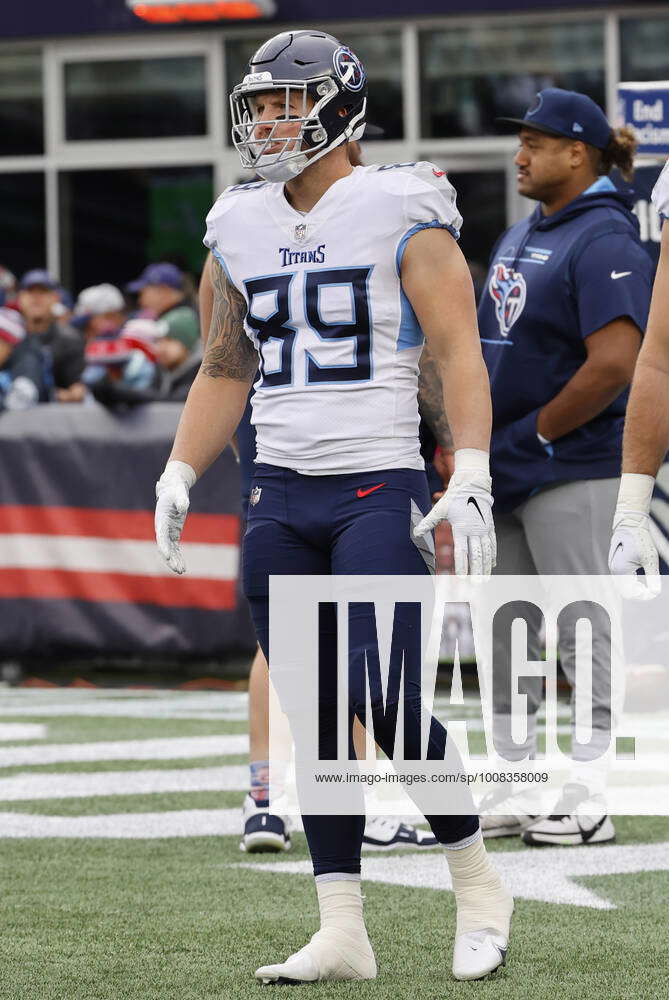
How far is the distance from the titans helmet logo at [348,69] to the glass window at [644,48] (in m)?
11.7

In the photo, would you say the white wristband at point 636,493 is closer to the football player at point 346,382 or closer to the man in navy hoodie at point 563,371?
the football player at point 346,382

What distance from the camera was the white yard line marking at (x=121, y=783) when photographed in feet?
20.4

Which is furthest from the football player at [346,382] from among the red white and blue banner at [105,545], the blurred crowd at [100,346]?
the blurred crowd at [100,346]

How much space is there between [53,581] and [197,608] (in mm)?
780

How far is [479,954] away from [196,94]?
43.5ft

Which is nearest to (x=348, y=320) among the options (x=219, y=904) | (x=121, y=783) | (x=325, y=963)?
(x=325, y=963)

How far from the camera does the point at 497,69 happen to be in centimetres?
1550

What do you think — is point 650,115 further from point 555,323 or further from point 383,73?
point 383,73

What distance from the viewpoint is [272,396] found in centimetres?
390

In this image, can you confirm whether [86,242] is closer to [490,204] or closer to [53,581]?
[490,204]

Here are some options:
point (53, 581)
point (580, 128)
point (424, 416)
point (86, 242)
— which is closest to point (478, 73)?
point (86, 242)

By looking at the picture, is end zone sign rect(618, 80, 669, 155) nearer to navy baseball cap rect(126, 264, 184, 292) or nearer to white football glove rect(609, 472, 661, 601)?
navy baseball cap rect(126, 264, 184, 292)

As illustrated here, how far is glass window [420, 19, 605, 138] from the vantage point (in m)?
15.3

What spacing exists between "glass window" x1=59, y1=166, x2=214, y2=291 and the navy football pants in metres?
12.4
